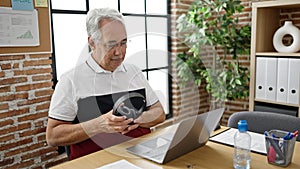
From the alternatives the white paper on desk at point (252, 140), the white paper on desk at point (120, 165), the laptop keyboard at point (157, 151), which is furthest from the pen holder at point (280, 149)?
the white paper on desk at point (120, 165)

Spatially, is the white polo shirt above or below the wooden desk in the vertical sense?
above

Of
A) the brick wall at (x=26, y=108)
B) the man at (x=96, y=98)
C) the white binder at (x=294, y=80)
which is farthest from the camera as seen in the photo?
the white binder at (x=294, y=80)

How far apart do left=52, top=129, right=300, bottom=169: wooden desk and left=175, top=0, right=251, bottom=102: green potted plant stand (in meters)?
1.57

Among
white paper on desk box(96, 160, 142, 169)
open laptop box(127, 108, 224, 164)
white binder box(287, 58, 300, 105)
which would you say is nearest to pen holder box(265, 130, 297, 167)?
open laptop box(127, 108, 224, 164)

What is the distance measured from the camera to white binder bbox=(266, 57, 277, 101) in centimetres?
255

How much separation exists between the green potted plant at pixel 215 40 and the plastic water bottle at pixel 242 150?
5.28 feet

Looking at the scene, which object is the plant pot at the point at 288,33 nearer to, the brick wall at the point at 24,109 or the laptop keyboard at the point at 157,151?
the laptop keyboard at the point at 157,151

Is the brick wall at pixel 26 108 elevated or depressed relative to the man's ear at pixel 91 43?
depressed

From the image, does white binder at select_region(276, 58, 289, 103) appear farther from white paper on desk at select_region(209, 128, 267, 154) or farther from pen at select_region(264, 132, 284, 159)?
pen at select_region(264, 132, 284, 159)

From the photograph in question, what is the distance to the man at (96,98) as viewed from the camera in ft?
4.74

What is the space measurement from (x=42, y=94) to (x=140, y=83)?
900 millimetres

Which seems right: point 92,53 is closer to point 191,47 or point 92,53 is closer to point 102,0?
point 102,0

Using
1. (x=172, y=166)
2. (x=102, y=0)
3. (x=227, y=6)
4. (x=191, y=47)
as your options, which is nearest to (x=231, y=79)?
(x=191, y=47)

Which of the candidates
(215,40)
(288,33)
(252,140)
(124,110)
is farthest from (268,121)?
(215,40)
